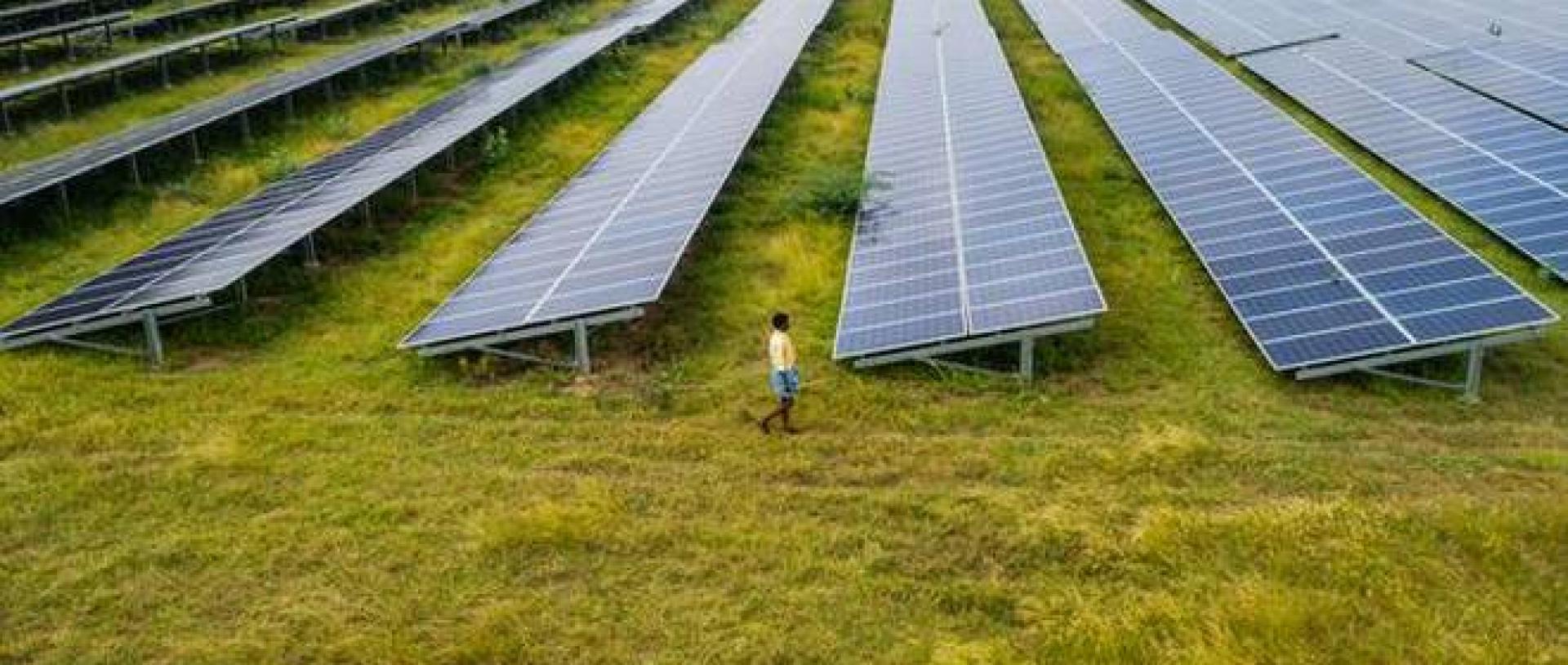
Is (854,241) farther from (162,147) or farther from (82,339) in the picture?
(162,147)

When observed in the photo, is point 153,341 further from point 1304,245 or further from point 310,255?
point 1304,245

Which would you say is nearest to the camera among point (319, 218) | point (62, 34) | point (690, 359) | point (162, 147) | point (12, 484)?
point (12, 484)

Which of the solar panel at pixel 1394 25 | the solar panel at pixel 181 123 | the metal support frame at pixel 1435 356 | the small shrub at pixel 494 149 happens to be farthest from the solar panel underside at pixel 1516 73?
the solar panel at pixel 181 123

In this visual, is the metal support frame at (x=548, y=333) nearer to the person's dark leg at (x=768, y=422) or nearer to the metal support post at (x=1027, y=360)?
the person's dark leg at (x=768, y=422)

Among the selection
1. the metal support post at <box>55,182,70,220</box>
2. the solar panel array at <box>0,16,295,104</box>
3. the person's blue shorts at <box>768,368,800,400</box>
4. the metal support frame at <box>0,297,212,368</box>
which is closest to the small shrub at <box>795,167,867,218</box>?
the person's blue shorts at <box>768,368,800,400</box>

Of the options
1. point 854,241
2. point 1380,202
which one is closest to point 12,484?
point 854,241

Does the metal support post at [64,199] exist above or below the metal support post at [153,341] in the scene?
above

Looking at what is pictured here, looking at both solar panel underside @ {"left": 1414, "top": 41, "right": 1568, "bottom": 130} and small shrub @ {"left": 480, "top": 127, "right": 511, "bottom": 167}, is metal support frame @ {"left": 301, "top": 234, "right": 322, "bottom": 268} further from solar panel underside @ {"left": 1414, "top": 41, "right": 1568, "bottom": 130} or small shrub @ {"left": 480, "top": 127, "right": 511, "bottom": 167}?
solar panel underside @ {"left": 1414, "top": 41, "right": 1568, "bottom": 130}
